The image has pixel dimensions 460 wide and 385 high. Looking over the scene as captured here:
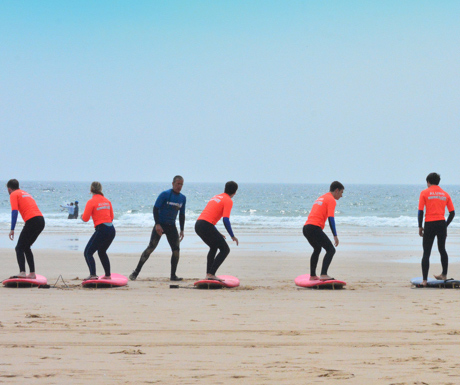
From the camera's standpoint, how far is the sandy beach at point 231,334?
163 inches

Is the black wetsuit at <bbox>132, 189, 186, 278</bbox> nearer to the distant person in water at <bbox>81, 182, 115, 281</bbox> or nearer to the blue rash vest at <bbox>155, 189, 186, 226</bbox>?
the blue rash vest at <bbox>155, 189, 186, 226</bbox>

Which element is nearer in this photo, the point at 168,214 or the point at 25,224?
the point at 25,224

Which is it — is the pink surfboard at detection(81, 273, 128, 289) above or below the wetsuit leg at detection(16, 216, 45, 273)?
below

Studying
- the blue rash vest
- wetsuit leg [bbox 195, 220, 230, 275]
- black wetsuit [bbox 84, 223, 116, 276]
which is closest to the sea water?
the blue rash vest

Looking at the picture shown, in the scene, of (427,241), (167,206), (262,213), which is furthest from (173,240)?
(262,213)

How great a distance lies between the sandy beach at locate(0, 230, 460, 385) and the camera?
13.5 feet

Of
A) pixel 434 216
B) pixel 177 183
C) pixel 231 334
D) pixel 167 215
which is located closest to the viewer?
pixel 231 334

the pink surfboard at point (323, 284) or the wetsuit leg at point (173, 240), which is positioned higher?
the wetsuit leg at point (173, 240)

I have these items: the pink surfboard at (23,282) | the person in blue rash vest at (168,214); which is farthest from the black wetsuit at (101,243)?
the person in blue rash vest at (168,214)

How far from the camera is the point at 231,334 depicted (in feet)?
17.4

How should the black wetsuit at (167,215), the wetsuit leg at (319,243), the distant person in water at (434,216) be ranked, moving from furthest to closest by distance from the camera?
the black wetsuit at (167,215) < the distant person in water at (434,216) < the wetsuit leg at (319,243)

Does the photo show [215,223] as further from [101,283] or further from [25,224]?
[25,224]

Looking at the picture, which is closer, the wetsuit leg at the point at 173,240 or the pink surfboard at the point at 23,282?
the pink surfboard at the point at 23,282

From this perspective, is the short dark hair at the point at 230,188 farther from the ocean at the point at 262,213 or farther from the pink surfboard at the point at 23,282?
the ocean at the point at 262,213
